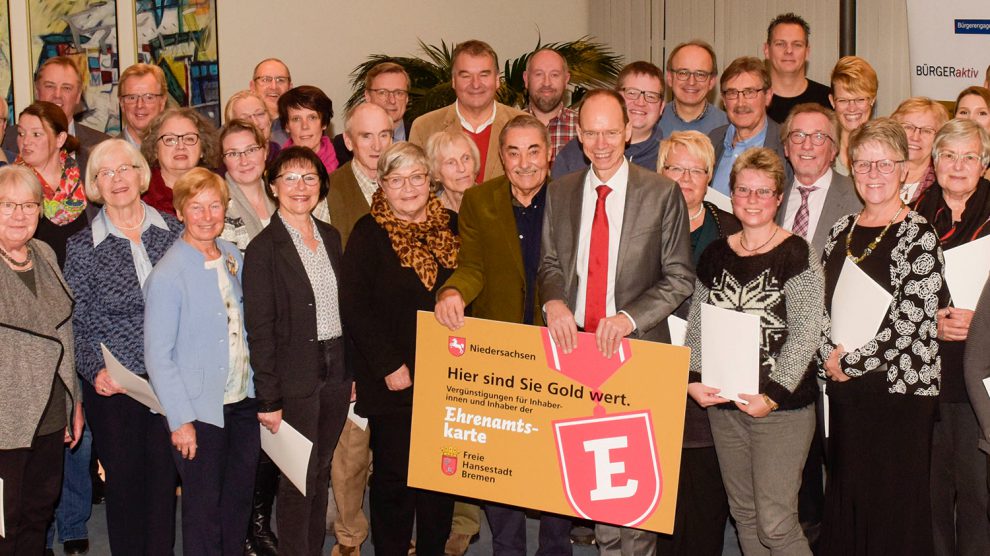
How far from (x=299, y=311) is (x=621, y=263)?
1.20m

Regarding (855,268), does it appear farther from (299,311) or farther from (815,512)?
(299,311)

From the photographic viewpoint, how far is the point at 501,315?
13.0 feet

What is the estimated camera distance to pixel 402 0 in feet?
31.2

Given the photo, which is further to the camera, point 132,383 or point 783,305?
point 132,383

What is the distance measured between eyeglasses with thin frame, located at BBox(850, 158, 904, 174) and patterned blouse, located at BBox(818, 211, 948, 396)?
0.17 metres

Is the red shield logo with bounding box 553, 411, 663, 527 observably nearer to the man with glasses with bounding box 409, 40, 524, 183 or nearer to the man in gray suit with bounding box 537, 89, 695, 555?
the man in gray suit with bounding box 537, 89, 695, 555

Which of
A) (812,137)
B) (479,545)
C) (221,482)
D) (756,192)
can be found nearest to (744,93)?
(812,137)

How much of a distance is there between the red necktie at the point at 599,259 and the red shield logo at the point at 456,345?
19.9 inches

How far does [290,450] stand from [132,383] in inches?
24.3

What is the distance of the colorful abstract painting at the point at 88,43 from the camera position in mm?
7219

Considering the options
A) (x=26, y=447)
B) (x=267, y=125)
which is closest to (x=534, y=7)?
(x=267, y=125)

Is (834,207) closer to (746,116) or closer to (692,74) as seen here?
(746,116)

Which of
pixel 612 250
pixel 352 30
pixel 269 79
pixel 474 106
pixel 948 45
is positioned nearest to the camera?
pixel 612 250

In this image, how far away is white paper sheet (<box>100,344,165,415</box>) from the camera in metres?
3.66
